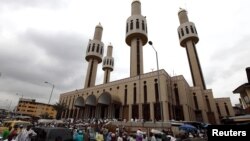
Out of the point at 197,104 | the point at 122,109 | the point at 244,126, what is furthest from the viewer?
the point at 197,104

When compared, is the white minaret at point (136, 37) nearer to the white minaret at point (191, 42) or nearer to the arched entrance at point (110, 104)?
the arched entrance at point (110, 104)

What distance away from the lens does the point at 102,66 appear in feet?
230

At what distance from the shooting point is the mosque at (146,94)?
1227 inches

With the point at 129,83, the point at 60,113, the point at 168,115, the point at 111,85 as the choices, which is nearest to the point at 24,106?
the point at 60,113

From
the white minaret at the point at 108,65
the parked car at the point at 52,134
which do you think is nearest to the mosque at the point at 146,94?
the white minaret at the point at 108,65

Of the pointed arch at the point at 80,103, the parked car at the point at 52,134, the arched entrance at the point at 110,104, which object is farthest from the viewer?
the pointed arch at the point at 80,103

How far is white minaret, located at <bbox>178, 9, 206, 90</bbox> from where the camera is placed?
148ft

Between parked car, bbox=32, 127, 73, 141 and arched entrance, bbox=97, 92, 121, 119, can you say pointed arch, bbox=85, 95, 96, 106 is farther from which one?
parked car, bbox=32, 127, 73, 141

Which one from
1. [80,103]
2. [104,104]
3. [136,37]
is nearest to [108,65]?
[136,37]

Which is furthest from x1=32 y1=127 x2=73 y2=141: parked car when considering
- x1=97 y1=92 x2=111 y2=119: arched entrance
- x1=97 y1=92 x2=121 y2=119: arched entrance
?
x1=97 y1=92 x2=111 y2=119: arched entrance

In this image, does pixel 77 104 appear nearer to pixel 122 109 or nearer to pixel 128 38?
pixel 122 109

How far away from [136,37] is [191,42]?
18.0 m

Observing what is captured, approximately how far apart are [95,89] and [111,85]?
6122mm

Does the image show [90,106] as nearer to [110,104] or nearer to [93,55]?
[110,104]
